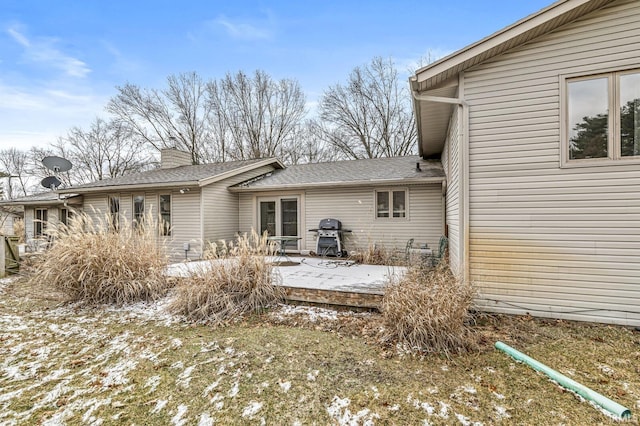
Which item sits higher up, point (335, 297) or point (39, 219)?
point (39, 219)

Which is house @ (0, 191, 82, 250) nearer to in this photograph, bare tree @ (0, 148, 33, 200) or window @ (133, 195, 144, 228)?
window @ (133, 195, 144, 228)

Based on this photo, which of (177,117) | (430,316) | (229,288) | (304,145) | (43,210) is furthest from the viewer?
(177,117)

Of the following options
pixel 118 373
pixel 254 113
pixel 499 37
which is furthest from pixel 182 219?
pixel 254 113

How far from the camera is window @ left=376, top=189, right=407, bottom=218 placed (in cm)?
890

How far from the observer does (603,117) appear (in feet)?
12.9

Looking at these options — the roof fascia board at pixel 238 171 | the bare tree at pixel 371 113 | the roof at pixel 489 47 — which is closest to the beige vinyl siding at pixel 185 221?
the roof fascia board at pixel 238 171

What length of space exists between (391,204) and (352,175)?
5.29 ft

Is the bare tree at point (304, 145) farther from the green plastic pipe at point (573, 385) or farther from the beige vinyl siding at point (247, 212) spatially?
the green plastic pipe at point (573, 385)

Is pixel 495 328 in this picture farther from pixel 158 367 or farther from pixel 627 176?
pixel 158 367

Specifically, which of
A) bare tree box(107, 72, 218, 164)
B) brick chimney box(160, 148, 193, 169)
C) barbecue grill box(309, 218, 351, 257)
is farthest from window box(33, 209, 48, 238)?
barbecue grill box(309, 218, 351, 257)

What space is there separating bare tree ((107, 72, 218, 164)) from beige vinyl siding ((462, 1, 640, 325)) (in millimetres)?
19855

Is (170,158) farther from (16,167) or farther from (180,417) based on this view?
(16,167)

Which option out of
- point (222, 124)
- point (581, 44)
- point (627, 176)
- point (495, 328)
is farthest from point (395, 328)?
point (222, 124)

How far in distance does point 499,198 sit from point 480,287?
4.34 feet
